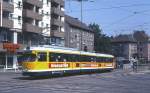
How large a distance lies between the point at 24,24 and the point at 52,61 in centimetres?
3060

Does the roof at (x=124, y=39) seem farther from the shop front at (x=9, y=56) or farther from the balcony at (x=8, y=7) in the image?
the balcony at (x=8, y=7)

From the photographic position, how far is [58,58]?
38.7 m

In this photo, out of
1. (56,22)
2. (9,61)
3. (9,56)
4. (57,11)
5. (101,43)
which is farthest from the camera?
(101,43)

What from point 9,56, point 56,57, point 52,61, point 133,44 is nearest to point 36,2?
point 9,56

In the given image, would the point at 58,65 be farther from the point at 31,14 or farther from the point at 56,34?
the point at 56,34

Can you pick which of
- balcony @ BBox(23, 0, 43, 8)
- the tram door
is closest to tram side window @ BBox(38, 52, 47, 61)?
the tram door

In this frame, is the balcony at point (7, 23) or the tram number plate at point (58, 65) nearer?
the tram number plate at point (58, 65)

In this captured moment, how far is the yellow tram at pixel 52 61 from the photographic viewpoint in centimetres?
3506

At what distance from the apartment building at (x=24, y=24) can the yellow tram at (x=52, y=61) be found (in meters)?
17.6

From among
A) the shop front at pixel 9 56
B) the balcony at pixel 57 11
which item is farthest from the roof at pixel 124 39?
the shop front at pixel 9 56

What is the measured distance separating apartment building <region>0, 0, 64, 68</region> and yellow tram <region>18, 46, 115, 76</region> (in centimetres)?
1763

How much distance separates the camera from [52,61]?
37062 millimetres

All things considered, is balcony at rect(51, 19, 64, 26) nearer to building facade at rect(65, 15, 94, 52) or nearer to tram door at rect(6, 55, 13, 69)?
building facade at rect(65, 15, 94, 52)

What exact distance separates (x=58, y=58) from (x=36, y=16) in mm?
33046
